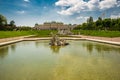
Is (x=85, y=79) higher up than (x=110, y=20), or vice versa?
(x=110, y=20)

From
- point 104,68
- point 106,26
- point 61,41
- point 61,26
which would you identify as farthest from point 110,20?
point 61,26

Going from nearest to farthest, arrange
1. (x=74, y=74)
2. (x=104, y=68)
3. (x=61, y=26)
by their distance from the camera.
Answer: (x=74, y=74) → (x=104, y=68) → (x=61, y=26)

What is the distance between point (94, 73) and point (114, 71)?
42.2 inches

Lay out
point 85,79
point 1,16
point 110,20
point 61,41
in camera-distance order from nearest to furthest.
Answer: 1. point 85,79
2. point 61,41
3. point 110,20
4. point 1,16

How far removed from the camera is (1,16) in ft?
174

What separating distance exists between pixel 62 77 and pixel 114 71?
267 centimetres

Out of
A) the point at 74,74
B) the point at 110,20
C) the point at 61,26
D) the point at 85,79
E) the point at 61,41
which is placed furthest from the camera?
A: the point at 61,26

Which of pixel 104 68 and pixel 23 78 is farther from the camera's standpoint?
pixel 104 68

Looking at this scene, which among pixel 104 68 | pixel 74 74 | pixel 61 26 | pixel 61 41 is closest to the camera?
pixel 74 74

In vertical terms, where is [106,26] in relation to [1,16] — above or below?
below

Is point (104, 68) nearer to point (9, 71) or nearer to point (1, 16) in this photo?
point (9, 71)

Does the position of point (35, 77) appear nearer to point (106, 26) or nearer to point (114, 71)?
point (114, 71)

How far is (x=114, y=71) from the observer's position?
7340 mm

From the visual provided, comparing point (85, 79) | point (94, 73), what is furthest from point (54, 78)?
point (94, 73)
